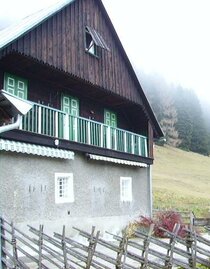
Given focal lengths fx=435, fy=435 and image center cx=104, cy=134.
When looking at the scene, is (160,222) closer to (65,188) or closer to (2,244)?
(65,188)

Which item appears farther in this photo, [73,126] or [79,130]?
[79,130]

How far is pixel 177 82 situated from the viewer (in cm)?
12056

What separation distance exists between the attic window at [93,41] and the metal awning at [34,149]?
17.3 feet

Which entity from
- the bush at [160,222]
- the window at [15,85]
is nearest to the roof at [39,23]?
the window at [15,85]

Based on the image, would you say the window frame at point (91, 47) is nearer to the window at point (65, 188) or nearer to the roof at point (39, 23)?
the roof at point (39, 23)

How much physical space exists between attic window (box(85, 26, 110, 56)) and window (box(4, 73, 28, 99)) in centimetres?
385

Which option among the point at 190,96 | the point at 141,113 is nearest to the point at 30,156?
the point at 141,113

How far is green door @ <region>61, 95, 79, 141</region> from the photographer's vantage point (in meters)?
17.1

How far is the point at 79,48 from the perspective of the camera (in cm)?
1856

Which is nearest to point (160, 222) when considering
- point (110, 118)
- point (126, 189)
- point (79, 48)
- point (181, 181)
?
point (126, 189)

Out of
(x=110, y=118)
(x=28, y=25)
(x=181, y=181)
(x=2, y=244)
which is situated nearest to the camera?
(x=2, y=244)

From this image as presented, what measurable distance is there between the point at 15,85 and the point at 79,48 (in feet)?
12.3

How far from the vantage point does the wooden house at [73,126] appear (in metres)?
15.0

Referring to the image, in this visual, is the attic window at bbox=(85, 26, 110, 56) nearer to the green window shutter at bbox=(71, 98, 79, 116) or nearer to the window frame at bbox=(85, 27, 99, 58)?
the window frame at bbox=(85, 27, 99, 58)
